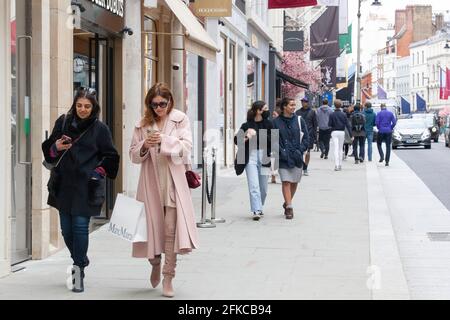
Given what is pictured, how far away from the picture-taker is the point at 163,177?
24.1ft

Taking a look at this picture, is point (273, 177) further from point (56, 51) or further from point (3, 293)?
point (3, 293)

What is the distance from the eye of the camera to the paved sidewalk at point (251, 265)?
7.59 metres

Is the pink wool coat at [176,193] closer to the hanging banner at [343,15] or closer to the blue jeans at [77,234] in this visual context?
the blue jeans at [77,234]

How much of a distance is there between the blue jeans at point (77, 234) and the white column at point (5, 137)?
102 cm

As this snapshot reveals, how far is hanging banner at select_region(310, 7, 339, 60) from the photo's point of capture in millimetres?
33469

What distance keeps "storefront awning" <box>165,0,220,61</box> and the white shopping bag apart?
218 inches

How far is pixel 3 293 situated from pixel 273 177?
12.8 m

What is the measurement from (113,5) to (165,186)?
556cm

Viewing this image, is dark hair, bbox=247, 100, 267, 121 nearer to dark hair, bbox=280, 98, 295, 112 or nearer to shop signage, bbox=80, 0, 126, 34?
dark hair, bbox=280, 98, 295, 112

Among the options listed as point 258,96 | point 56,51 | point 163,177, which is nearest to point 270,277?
point 163,177

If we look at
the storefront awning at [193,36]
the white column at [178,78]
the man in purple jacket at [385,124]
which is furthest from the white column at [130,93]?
the man in purple jacket at [385,124]

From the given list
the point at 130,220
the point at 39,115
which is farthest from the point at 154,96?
the point at 39,115

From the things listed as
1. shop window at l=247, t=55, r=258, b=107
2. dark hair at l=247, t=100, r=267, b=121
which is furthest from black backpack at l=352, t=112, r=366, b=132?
dark hair at l=247, t=100, r=267, b=121

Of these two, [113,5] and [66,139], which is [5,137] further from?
[113,5]
